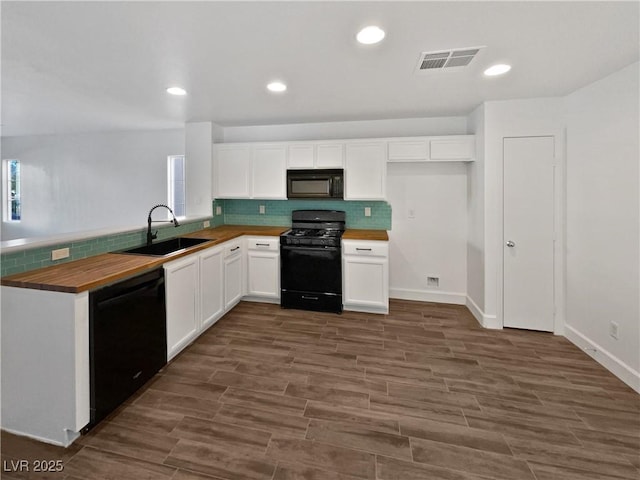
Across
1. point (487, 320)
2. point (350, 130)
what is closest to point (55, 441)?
point (487, 320)

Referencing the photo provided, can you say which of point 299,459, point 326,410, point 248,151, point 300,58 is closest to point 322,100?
point 300,58

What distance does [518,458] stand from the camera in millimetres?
1613

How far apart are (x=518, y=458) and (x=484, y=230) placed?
2.20 m

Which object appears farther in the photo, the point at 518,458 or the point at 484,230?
the point at 484,230

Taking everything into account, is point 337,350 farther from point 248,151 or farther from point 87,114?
point 87,114

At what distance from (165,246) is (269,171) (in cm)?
166

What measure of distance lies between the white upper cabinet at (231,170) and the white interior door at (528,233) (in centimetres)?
316

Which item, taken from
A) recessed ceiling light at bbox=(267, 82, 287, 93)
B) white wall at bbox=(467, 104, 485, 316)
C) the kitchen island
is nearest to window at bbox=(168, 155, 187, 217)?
recessed ceiling light at bbox=(267, 82, 287, 93)

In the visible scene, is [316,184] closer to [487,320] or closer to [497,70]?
[497,70]

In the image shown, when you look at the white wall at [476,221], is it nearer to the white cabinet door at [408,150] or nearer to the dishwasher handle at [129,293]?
the white cabinet door at [408,150]

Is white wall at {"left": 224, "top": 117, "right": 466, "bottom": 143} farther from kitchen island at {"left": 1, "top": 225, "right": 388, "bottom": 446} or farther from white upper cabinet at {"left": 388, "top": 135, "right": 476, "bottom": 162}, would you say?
kitchen island at {"left": 1, "top": 225, "right": 388, "bottom": 446}

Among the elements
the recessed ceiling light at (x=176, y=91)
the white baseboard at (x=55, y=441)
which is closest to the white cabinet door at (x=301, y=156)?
the recessed ceiling light at (x=176, y=91)

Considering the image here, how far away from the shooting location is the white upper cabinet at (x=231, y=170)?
4.14 meters

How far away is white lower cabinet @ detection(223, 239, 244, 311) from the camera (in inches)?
135
